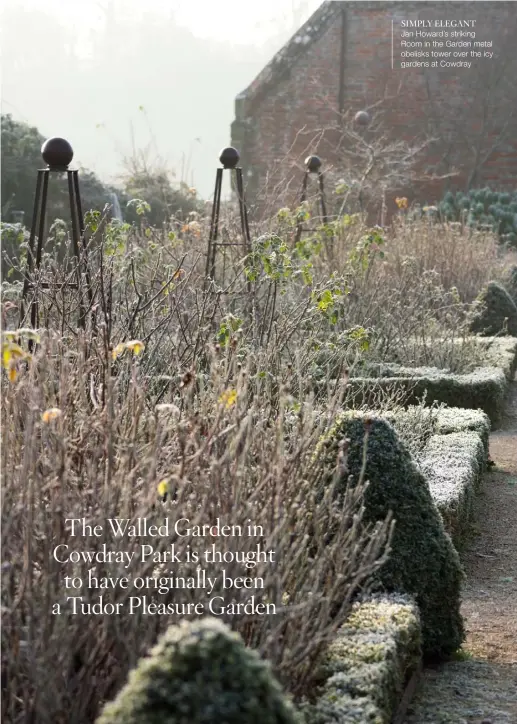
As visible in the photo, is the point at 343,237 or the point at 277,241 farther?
the point at 343,237

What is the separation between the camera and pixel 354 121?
1920 centimetres

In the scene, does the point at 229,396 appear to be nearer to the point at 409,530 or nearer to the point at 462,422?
the point at 409,530

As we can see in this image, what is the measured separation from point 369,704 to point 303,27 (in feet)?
60.5

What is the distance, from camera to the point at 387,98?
19812mm

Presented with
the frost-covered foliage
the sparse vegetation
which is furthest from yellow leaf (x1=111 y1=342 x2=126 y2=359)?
the frost-covered foliage

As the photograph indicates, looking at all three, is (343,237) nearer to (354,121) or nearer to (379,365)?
(379,365)

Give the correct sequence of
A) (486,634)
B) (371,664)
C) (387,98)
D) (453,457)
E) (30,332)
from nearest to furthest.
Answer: (30,332)
(371,664)
(486,634)
(453,457)
(387,98)

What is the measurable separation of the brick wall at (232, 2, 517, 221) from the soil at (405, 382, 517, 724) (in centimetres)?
1419

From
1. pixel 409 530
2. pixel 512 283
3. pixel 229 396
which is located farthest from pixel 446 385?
pixel 512 283

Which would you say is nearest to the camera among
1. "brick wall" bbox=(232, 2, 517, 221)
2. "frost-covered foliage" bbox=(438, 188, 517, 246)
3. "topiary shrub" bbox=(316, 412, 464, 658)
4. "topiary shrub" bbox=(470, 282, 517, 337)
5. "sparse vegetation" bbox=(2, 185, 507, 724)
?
"sparse vegetation" bbox=(2, 185, 507, 724)

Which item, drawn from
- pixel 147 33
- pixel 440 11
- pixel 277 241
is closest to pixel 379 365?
pixel 277 241

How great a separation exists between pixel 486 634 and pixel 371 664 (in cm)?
126

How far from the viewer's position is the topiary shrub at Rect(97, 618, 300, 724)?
5.48 ft

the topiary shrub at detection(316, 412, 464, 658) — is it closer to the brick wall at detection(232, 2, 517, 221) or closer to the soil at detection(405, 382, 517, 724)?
the soil at detection(405, 382, 517, 724)
